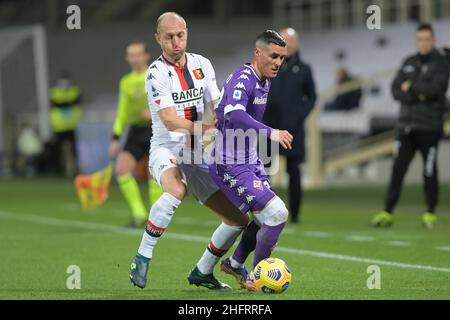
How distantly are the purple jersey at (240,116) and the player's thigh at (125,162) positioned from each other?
6.10 meters

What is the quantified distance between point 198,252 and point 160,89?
3.41 m

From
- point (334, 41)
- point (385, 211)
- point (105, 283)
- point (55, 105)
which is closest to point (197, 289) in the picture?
point (105, 283)

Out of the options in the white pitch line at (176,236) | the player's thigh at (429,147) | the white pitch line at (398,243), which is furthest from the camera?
the player's thigh at (429,147)

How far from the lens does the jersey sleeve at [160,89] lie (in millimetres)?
9367

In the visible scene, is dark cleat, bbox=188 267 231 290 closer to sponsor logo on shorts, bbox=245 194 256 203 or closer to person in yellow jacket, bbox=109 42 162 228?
sponsor logo on shorts, bbox=245 194 256 203

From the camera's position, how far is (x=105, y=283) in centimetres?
982

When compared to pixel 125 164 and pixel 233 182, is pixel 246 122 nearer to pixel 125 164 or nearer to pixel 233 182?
pixel 233 182

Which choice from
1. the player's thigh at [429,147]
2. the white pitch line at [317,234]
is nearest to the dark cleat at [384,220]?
the player's thigh at [429,147]

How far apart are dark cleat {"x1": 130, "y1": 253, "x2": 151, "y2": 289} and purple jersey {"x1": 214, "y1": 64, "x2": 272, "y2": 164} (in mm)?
939

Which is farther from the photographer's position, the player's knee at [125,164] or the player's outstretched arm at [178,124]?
the player's knee at [125,164]

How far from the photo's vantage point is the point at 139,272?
30.1 feet

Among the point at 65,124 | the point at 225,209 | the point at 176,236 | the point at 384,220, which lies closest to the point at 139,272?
the point at 225,209

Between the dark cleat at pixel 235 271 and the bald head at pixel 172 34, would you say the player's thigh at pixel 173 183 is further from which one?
the bald head at pixel 172 34

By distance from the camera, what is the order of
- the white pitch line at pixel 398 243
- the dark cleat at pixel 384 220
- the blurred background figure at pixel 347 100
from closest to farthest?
the white pitch line at pixel 398 243
the dark cleat at pixel 384 220
the blurred background figure at pixel 347 100
